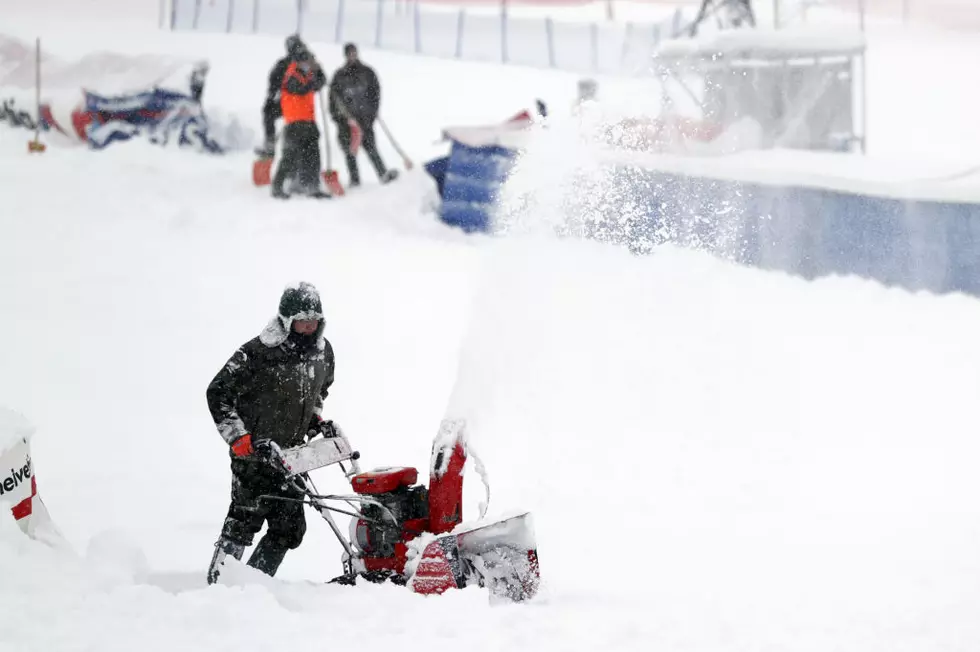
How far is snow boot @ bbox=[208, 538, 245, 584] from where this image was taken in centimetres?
442

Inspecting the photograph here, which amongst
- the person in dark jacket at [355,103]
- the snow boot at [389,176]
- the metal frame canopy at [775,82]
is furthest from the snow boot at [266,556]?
the person in dark jacket at [355,103]

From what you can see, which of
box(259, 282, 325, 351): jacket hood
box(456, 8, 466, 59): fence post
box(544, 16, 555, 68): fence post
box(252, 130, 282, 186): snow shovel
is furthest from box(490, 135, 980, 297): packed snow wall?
box(456, 8, 466, 59): fence post

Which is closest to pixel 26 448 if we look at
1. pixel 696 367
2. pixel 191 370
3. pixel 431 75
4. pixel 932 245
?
pixel 191 370

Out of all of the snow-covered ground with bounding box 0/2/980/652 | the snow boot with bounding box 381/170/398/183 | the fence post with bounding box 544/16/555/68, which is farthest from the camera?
the fence post with bounding box 544/16/555/68

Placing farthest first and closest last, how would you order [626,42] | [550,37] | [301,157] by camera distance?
[550,37] < [626,42] < [301,157]

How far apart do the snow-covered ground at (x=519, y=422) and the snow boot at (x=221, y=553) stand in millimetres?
154

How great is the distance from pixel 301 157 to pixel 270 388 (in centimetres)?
896

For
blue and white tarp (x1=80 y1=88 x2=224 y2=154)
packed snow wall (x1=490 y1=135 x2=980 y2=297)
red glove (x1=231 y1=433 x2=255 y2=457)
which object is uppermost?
blue and white tarp (x1=80 y1=88 x2=224 y2=154)

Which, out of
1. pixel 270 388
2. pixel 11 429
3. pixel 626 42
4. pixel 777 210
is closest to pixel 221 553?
pixel 270 388

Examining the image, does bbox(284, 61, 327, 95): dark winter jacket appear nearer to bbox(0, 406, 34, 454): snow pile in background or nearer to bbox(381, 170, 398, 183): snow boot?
bbox(381, 170, 398, 183): snow boot

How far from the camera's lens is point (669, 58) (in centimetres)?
1274

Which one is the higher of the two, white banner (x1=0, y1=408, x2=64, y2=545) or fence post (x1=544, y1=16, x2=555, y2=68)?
fence post (x1=544, y1=16, x2=555, y2=68)

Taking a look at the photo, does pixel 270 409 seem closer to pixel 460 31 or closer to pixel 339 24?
pixel 460 31

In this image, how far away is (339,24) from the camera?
2997cm
